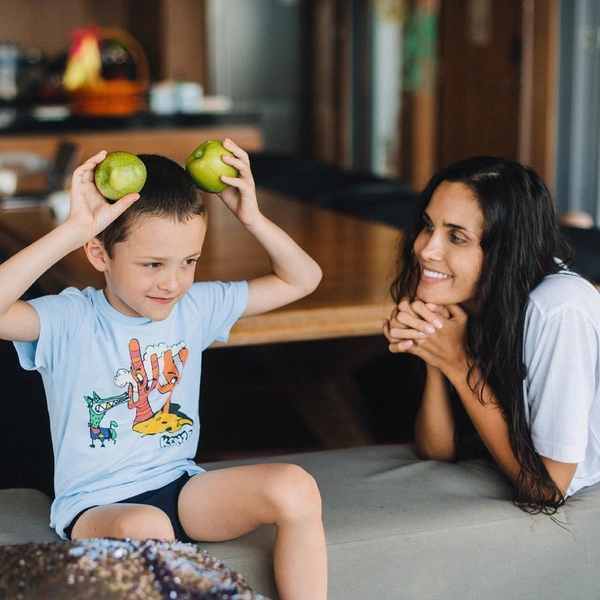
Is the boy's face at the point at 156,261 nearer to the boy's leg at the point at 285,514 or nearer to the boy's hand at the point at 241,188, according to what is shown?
the boy's hand at the point at 241,188

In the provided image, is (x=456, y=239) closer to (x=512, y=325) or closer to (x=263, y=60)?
(x=512, y=325)

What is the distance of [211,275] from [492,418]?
0.87m

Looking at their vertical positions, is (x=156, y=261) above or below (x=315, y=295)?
above

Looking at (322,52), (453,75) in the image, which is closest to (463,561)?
(453,75)

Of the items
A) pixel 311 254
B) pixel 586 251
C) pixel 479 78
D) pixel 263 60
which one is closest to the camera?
pixel 586 251

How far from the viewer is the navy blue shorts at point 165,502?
1556 millimetres

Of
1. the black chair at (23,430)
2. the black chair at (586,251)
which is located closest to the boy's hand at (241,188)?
the black chair at (23,430)

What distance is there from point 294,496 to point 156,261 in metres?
0.41

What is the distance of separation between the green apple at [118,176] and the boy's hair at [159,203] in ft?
0.10

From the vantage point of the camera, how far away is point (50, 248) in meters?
1.44

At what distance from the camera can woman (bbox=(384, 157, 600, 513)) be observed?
1.65m

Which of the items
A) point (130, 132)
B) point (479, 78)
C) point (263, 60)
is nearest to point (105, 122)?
point (130, 132)

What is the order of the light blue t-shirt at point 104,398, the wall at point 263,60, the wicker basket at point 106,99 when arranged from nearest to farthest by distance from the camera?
the light blue t-shirt at point 104,398 → the wicker basket at point 106,99 → the wall at point 263,60

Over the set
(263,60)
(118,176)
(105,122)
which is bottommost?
(105,122)
